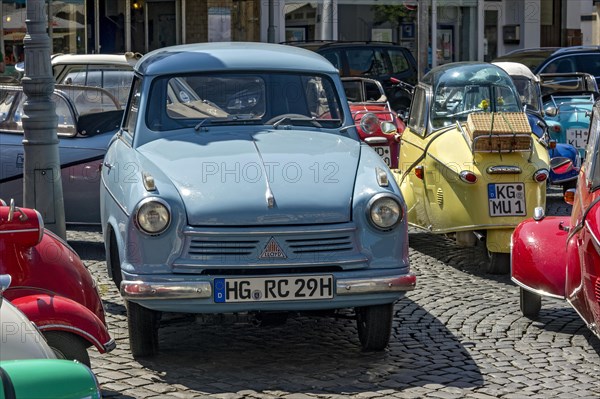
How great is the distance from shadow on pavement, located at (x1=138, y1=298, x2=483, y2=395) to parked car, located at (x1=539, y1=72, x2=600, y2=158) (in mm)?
6583

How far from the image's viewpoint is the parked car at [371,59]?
21969 millimetres

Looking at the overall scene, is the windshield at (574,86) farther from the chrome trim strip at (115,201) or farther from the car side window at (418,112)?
the chrome trim strip at (115,201)

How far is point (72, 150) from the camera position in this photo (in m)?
10.4

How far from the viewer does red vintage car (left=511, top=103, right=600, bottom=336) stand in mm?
6336

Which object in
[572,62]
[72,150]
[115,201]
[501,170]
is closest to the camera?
[115,201]

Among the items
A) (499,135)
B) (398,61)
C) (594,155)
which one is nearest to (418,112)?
(499,135)

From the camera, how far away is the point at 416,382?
6.32 metres

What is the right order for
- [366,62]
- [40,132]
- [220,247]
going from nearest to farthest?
1. [220,247]
2. [40,132]
3. [366,62]

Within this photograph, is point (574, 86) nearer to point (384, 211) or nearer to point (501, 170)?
point (501, 170)

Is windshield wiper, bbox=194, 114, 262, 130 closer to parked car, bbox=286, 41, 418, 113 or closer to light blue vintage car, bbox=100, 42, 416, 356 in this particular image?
light blue vintage car, bbox=100, 42, 416, 356

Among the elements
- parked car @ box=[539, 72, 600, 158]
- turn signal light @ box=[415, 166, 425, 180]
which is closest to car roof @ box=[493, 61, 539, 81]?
parked car @ box=[539, 72, 600, 158]

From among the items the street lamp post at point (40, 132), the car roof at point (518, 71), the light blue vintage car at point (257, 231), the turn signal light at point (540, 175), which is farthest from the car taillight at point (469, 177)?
the car roof at point (518, 71)

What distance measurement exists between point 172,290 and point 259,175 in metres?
0.88

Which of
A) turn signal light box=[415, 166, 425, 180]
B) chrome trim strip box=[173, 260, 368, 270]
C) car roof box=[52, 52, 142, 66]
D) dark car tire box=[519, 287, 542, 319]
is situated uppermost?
car roof box=[52, 52, 142, 66]
